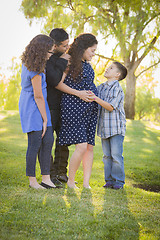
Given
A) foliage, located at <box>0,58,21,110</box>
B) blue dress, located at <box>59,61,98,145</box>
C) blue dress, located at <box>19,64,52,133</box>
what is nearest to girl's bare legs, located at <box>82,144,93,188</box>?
blue dress, located at <box>59,61,98,145</box>

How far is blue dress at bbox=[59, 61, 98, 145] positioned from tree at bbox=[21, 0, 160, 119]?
9.45 metres

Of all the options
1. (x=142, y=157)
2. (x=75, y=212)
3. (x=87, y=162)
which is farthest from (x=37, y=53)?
(x=142, y=157)

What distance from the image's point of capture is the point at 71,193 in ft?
11.0

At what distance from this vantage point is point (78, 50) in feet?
11.8

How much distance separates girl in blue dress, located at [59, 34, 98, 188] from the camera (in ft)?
11.6

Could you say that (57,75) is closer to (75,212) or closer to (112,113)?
(112,113)

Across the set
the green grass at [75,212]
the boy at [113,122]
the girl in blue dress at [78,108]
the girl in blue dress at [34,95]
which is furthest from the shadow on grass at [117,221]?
the girl in blue dress at [34,95]

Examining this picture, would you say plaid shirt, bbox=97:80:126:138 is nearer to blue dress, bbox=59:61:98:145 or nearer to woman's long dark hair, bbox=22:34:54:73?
blue dress, bbox=59:61:98:145

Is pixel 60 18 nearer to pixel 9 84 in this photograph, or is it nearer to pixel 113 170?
pixel 113 170

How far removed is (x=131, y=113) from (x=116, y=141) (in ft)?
40.2

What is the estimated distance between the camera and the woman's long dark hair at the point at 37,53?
3268 millimetres

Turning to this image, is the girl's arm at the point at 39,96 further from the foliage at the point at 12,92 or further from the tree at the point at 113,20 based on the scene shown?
the foliage at the point at 12,92

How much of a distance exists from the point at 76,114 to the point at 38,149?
59cm

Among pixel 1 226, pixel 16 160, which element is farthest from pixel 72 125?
pixel 16 160
